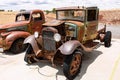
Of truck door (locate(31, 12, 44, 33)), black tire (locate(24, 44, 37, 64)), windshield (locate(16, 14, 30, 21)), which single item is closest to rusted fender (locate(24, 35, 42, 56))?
black tire (locate(24, 44, 37, 64))

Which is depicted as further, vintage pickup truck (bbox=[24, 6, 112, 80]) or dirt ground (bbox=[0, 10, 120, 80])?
dirt ground (bbox=[0, 10, 120, 80])

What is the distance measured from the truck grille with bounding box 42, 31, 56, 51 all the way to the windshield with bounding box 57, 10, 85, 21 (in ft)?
5.48

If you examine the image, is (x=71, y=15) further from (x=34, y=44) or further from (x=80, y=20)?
(x=34, y=44)

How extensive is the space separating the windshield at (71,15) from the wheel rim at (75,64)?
206cm

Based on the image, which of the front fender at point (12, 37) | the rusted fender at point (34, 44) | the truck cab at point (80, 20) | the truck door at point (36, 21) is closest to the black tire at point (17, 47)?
the front fender at point (12, 37)

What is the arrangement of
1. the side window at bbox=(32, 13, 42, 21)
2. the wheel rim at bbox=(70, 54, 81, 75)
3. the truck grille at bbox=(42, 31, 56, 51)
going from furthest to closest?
1. the side window at bbox=(32, 13, 42, 21)
2. the truck grille at bbox=(42, 31, 56, 51)
3. the wheel rim at bbox=(70, 54, 81, 75)

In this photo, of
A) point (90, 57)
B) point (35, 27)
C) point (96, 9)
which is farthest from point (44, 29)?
point (35, 27)

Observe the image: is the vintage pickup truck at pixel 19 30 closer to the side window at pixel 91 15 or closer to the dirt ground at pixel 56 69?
the dirt ground at pixel 56 69

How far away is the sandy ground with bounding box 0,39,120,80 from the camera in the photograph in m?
5.96

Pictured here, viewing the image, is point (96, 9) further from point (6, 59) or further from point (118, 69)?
point (6, 59)

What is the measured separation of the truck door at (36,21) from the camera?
10.2 m

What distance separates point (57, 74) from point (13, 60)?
258 centimetres

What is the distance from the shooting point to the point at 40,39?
6871 mm

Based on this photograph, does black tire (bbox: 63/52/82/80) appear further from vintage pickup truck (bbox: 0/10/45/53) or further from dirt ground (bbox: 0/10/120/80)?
vintage pickup truck (bbox: 0/10/45/53)
